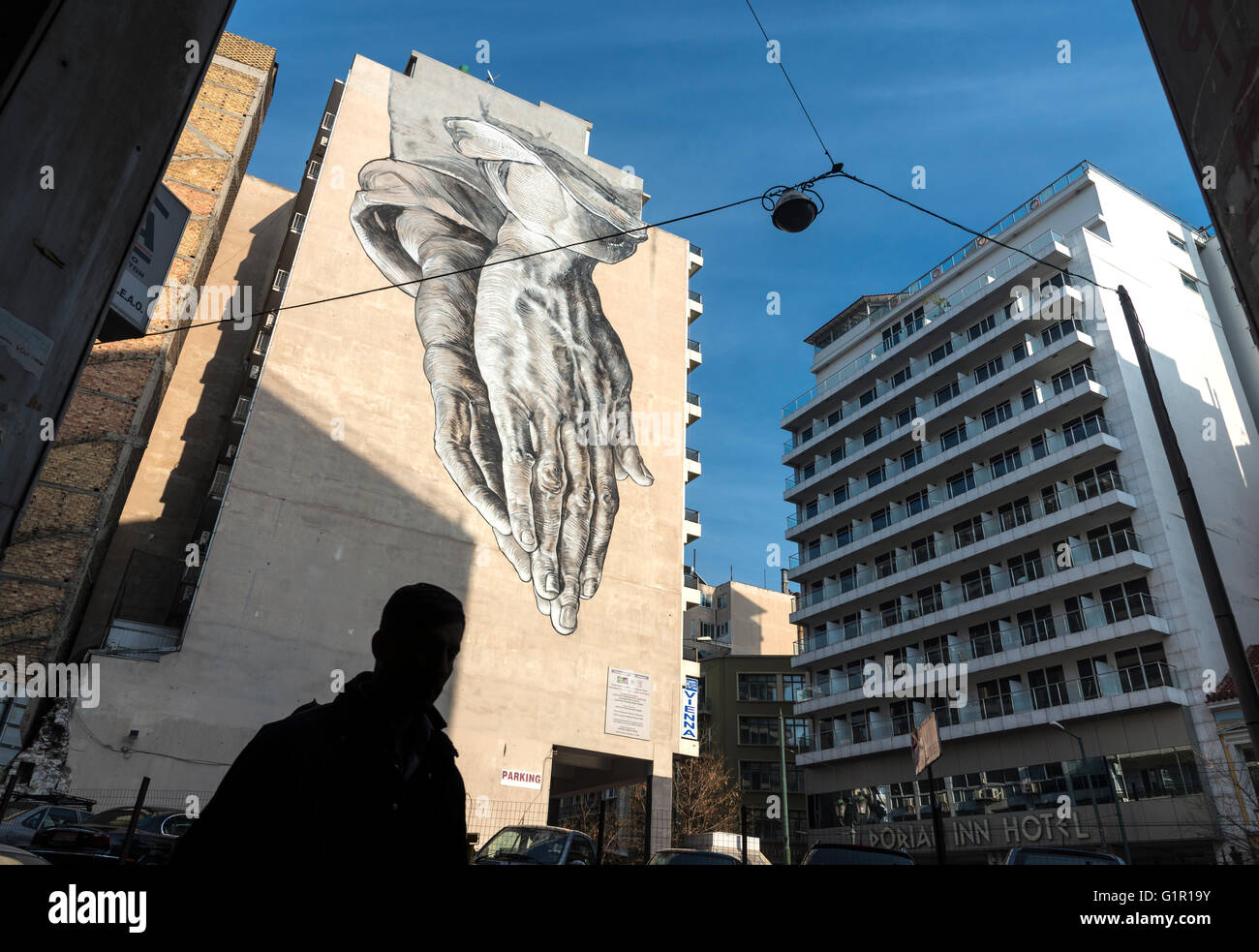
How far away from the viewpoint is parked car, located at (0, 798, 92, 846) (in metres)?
13.9

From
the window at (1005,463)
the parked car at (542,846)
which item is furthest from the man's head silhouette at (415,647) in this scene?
the window at (1005,463)

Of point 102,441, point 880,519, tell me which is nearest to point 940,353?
point 880,519

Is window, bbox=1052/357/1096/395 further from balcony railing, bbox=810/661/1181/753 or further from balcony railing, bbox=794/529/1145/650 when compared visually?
balcony railing, bbox=810/661/1181/753

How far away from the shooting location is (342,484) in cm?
3256

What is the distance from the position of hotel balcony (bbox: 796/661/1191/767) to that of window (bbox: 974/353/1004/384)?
18.6 meters

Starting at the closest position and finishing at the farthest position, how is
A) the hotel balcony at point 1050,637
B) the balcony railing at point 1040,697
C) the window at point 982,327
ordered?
the balcony railing at point 1040,697
the hotel balcony at point 1050,637
the window at point 982,327

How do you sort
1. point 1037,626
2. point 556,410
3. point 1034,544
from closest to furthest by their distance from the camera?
1. point 556,410
2. point 1037,626
3. point 1034,544

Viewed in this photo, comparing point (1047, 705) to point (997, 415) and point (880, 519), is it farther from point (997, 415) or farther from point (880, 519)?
point (997, 415)

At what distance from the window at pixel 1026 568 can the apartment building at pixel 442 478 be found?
18.6m

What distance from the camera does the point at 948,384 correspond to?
175ft

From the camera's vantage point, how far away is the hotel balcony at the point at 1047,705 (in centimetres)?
3675

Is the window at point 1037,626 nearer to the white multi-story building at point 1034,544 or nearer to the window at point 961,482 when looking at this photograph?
the white multi-story building at point 1034,544

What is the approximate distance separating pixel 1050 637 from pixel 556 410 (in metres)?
26.9
